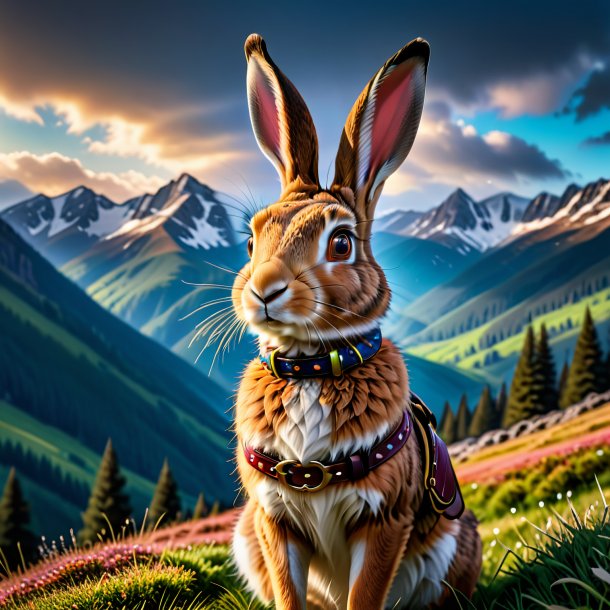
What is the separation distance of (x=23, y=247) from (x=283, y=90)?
11391cm

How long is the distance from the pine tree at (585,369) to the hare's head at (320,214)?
25391 mm

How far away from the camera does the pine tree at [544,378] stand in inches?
1048

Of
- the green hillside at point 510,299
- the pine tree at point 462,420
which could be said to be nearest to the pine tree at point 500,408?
the pine tree at point 462,420

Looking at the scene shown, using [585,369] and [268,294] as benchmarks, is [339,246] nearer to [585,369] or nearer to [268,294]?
[268,294]

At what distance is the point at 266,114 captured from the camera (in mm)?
4129

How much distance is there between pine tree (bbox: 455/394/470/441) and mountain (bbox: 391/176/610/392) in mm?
60341

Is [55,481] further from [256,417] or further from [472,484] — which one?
[256,417]

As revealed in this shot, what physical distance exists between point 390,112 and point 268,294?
1358 millimetres

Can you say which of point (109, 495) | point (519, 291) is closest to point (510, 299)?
point (519, 291)

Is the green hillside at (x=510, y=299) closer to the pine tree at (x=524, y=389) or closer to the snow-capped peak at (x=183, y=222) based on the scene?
the snow-capped peak at (x=183, y=222)

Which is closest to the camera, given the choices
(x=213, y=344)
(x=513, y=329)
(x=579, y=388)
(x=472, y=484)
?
(x=213, y=344)

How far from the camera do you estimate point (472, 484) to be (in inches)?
416

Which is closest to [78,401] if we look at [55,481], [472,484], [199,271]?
[55,481]

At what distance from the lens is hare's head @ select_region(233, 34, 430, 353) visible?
11.3ft
